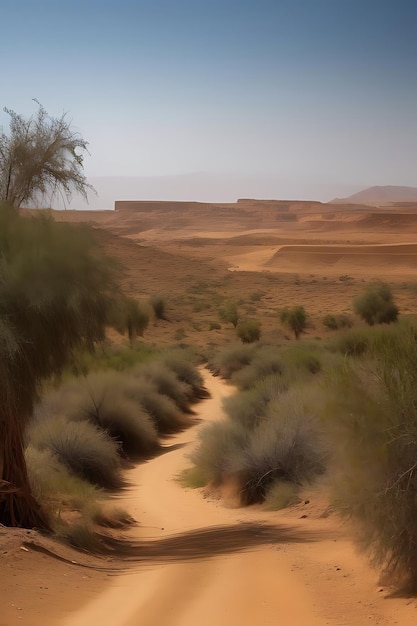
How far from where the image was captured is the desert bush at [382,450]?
798 cm

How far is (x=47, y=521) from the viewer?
11828 mm

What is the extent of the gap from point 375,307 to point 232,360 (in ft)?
59.3

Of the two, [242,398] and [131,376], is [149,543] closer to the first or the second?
[242,398]

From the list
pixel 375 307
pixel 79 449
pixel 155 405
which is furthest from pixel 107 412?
pixel 375 307

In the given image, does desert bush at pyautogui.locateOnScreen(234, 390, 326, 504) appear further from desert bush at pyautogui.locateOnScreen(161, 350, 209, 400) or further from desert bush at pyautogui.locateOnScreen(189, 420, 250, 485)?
desert bush at pyautogui.locateOnScreen(161, 350, 209, 400)

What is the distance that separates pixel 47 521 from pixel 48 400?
10.3m

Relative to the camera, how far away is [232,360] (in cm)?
3903

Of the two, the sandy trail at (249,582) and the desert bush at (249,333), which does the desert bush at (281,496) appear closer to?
the sandy trail at (249,582)

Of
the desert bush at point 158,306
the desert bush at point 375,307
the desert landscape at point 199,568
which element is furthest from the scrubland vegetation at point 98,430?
the desert bush at point 158,306

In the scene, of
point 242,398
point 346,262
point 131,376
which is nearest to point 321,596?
point 242,398

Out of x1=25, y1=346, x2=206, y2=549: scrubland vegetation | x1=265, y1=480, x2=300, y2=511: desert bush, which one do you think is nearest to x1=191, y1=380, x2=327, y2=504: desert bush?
x1=265, y1=480, x2=300, y2=511: desert bush

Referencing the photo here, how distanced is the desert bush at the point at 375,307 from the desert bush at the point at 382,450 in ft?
144

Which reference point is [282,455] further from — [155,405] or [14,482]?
[155,405]

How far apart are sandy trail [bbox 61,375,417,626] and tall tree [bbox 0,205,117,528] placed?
2.36 meters
